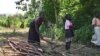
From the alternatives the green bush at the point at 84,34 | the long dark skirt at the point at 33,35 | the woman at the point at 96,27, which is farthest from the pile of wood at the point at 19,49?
the green bush at the point at 84,34

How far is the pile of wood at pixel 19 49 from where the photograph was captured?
9.56 metres

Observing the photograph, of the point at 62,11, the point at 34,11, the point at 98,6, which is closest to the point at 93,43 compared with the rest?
the point at 98,6

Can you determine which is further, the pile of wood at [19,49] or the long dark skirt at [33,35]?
the long dark skirt at [33,35]

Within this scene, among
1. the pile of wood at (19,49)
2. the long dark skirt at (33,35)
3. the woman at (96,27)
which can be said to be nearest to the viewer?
the pile of wood at (19,49)

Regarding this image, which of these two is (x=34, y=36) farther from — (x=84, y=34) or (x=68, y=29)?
(x=84, y=34)

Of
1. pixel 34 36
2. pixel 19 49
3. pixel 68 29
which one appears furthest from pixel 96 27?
pixel 19 49

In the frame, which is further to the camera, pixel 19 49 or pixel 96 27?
pixel 96 27

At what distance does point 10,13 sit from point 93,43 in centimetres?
A: 2079

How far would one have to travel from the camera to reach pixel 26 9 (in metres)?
30.6

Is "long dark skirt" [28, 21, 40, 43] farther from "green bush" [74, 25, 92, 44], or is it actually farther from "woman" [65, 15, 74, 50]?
"green bush" [74, 25, 92, 44]

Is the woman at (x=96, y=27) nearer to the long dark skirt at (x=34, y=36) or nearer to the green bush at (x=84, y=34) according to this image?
the green bush at (x=84, y=34)

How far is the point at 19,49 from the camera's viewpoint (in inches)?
385

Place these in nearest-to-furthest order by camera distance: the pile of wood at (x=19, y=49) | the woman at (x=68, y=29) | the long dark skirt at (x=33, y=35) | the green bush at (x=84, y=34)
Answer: the pile of wood at (x=19, y=49)
the long dark skirt at (x=33, y=35)
the woman at (x=68, y=29)
the green bush at (x=84, y=34)

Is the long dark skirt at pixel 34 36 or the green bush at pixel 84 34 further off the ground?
the long dark skirt at pixel 34 36
